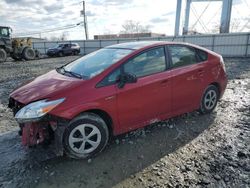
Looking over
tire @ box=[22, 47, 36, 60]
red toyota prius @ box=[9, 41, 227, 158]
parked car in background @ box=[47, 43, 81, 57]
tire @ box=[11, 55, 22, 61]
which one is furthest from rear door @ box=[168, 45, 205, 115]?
parked car in background @ box=[47, 43, 81, 57]

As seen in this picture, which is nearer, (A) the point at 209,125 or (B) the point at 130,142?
(B) the point at 130,142

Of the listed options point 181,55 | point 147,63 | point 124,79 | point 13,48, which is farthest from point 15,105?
point 13,48

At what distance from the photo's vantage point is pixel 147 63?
3.56 m

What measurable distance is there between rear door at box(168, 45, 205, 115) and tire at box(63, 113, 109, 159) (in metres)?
1.44

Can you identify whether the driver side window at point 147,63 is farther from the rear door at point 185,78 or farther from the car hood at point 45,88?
the car hood at point 45,88

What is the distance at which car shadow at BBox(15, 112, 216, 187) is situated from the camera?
8.83 ft

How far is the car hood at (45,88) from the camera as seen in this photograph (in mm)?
2890

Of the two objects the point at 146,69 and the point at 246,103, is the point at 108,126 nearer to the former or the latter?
the point at 146,69

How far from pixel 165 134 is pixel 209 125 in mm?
948

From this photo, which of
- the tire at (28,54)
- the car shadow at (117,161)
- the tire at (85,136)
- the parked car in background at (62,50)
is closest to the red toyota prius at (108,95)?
the tire at (85,136)

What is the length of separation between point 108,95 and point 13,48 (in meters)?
19.0

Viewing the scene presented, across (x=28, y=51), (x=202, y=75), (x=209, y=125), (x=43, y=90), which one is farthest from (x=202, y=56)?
(x=28, y=51)

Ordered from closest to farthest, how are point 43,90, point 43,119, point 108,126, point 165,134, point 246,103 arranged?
point 43,119 → point 43,90 → point 108,126 → point 165,134 → point 246,103

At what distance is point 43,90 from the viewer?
9.88 ft
